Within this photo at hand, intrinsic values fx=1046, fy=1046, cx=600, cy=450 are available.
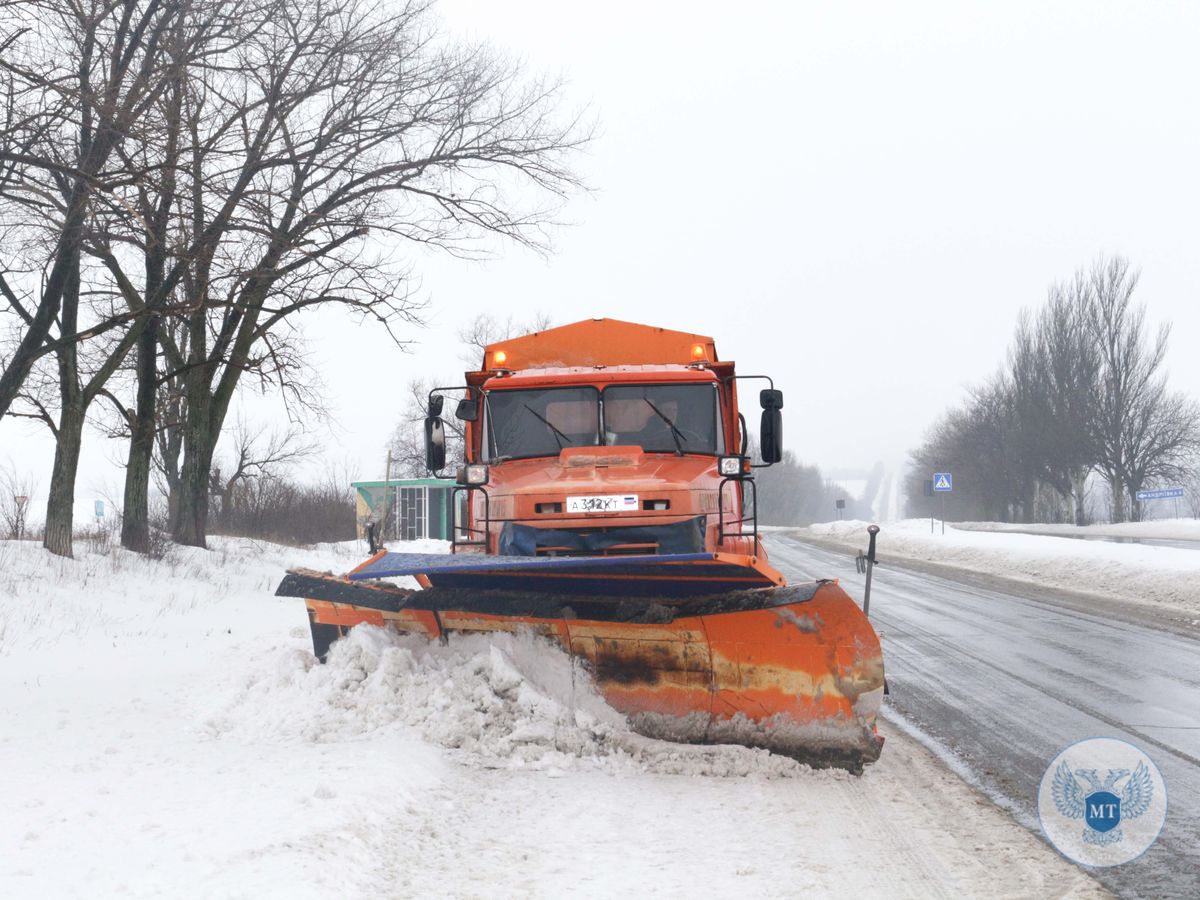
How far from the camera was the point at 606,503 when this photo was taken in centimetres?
710

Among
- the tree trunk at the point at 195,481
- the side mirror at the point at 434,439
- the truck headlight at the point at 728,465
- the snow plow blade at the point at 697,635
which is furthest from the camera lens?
the tree trunk at the point at 195,481

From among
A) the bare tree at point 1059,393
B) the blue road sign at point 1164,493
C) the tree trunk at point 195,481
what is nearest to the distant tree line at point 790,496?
the bare tree at point 1059,393

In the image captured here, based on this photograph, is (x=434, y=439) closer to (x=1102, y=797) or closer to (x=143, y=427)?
(x=1102, y=797)

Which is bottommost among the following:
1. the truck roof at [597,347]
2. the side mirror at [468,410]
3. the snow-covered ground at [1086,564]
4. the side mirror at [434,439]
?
the snow-covered ground at [1086,564]

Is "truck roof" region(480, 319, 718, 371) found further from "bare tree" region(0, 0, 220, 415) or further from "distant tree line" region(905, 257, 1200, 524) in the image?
"distant tree line" region(905, 257, 1200, 524)

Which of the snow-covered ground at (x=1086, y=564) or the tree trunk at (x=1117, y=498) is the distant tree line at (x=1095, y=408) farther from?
the snow-covered ground at (x=1086, y=564)

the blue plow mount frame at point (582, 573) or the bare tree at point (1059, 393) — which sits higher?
the bare tree at point (1059, 393)

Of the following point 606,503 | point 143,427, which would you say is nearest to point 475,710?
point 606,503

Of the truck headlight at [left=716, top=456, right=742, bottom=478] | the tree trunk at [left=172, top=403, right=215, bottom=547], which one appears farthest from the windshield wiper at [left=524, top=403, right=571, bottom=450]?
the tree trunk at [left=172, top=403, right=215, bottom=547]

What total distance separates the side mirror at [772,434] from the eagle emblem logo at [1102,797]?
3.18 m

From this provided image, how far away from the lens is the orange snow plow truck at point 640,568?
6.29 metres

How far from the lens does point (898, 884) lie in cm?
434

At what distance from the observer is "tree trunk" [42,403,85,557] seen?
51.2 ft

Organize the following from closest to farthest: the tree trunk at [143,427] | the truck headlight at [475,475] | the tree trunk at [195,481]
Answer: the truck headlight at [475,475] → the tree trunk at [143,427] → the tree trunk at [195,481]
